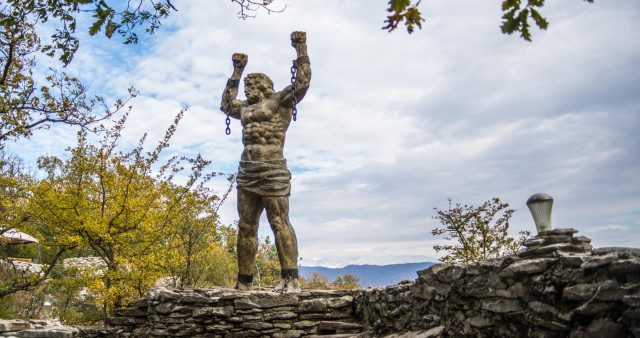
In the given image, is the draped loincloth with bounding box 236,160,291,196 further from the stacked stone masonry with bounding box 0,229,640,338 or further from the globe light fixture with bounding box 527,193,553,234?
the globe light fixture with bounding box 527,193,553,234

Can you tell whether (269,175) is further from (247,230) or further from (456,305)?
(456,305)

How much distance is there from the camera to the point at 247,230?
22.1 feet

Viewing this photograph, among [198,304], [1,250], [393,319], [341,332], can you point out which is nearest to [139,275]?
[198,304]

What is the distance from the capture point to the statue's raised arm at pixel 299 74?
6484 millimetres

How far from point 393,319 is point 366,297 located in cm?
88

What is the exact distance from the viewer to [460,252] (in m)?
8.09

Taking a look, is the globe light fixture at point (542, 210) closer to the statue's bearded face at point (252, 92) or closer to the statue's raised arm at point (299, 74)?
the statue's raised arm at point (299, 74)

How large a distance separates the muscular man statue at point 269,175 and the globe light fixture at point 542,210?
143 inches

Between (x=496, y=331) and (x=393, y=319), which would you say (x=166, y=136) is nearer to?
(x=393, y=319)

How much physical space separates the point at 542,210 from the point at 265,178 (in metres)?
3.94

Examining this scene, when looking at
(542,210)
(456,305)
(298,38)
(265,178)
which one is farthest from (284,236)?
(542,210)

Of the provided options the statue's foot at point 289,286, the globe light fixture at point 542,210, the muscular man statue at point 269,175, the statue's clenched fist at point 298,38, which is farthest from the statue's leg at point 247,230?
the globe light fixture at point 542,210

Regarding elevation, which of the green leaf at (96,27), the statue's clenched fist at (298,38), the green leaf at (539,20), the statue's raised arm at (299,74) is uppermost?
the statue's clenched fist at (298,38)

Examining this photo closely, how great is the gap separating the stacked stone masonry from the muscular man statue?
533 mm
